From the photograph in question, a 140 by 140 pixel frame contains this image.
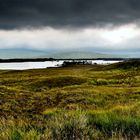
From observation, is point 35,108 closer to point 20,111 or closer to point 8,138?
point 20,111

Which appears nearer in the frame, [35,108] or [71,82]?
[35,108]

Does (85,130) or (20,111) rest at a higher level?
(85,130)

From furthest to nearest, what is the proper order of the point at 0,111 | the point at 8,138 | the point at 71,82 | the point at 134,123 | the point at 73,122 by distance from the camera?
the point at 71,82 < the point at 0,111 < the point at 134,123 < the point at 73,122 < the point at 8,138

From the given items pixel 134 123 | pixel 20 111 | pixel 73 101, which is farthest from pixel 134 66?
pixel 134 123

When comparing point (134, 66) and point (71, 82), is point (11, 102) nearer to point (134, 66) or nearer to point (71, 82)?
point (71, 82)

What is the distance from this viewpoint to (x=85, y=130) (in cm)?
1214


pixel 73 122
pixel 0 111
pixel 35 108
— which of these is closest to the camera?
pixel 73 122

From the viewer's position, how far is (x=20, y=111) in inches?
1048

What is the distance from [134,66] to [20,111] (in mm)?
83385

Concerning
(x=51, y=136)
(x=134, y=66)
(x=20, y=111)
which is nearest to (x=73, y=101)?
(x=20, y=111)

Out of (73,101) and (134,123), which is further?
(73,101)

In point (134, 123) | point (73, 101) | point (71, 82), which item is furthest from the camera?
point (71, 82)

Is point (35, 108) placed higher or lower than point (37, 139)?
lower

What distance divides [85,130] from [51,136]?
1112 mm
